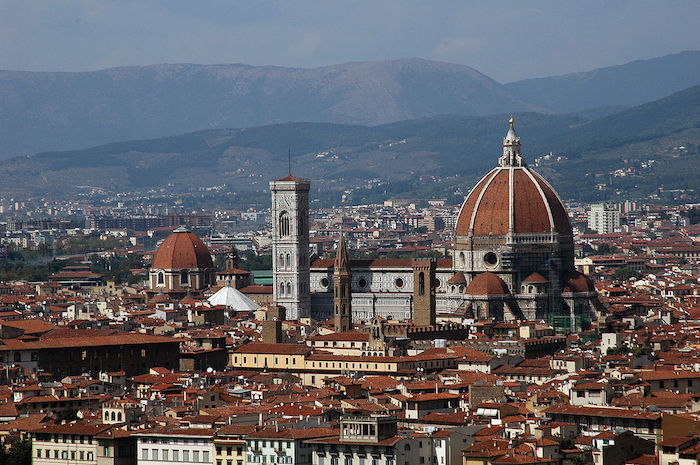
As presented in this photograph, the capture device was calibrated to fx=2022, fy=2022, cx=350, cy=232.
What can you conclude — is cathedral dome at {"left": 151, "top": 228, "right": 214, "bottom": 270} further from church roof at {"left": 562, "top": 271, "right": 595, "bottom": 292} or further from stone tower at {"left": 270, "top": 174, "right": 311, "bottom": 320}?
church roof at {"left": 562, "top": 271, "right": 595, "bottom": 292}

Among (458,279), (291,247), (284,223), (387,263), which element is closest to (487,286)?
(458,279)

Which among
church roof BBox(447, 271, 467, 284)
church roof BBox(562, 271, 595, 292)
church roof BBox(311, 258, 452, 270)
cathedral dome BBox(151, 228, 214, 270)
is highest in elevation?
cathedral dome BBox(151, 228, 214, 270)

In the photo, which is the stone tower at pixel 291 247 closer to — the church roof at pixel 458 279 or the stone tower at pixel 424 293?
the church roof at pixel 458 279

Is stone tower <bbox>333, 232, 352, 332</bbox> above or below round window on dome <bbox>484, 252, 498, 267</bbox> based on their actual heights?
below


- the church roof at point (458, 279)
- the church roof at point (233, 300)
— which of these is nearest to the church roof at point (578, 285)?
the church roof at point (458, 279)

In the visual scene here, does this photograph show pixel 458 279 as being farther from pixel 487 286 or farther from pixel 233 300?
pixel 233 300

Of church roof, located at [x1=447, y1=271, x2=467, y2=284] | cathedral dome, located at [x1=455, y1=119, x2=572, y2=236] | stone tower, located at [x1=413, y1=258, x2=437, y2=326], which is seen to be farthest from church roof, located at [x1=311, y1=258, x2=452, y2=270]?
stone tower, located at [x1=413, y1=258, x2=437, y2=326]
